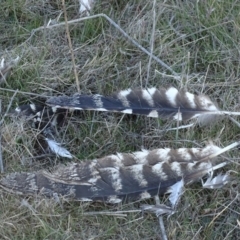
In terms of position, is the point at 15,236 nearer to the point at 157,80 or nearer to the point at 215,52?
the point at 157,80

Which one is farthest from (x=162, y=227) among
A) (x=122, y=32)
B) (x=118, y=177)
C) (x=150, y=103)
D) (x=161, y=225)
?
(x=122, y=32)

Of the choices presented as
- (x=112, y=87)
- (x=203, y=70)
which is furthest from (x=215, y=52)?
(x=112, y=87)

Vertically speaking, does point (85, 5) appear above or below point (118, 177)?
above

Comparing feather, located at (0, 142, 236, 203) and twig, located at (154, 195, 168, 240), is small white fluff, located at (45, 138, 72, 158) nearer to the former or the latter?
feather, located at (0, 142, 236, 203)

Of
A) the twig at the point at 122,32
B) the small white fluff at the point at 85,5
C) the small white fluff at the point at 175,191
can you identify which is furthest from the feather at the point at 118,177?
the small white fluff at the point at 85,5

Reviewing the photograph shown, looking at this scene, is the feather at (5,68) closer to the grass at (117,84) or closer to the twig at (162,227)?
the grass at (117,84)

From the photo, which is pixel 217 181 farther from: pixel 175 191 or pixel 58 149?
pixel 58 149

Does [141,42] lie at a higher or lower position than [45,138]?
higher
